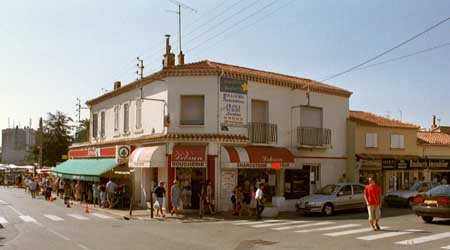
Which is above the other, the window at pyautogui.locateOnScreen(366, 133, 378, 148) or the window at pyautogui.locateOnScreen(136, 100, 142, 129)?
the window at pyautogui.locateOnScreen(136, 100, 142, 129)

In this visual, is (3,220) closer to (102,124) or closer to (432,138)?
(102,124)

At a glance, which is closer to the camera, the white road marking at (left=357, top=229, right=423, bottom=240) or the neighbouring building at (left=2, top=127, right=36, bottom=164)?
the white road marking at (left=357, top=229, right=423, bottom=240)

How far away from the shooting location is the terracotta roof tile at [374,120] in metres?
32.5

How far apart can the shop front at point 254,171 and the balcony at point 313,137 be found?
1355 mm

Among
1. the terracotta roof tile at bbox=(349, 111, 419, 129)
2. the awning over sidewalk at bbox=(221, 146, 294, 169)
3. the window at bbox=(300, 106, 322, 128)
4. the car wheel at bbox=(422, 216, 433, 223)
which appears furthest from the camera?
the terracotta roof tile at bbox=(349, 111, 419, 129)

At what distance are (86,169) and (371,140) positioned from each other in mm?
18569

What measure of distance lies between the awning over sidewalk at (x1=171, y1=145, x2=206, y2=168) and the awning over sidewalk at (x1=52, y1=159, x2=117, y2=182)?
667 cm

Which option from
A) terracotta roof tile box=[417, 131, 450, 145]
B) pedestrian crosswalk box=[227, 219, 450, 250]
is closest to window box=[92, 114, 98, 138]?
pedestrian crosswalk box=[227, 219, 450, 250]

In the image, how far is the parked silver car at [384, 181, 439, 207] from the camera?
28266 millimetres

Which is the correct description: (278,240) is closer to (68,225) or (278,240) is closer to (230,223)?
(230,223)

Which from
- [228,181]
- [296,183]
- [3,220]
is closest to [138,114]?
[228,181]

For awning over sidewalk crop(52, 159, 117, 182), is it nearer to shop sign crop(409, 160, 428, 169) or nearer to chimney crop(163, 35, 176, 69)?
chimney crop(163, 35, 176, 69)

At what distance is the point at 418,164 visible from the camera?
33500mm

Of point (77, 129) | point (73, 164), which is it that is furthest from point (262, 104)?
point (77, 129)
